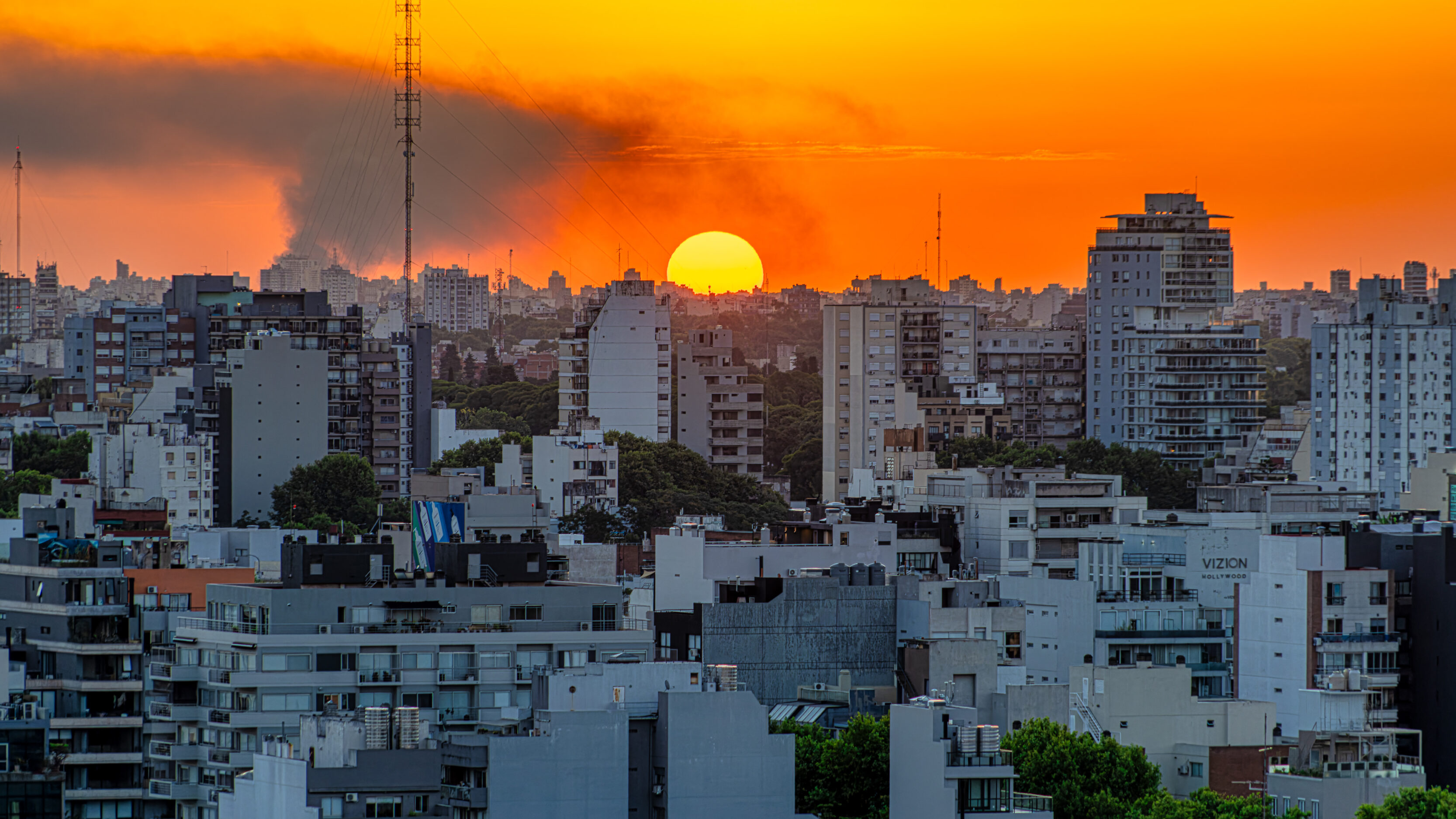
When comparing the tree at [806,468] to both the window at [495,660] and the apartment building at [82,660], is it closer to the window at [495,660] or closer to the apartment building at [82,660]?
the apartment building at [82,660]

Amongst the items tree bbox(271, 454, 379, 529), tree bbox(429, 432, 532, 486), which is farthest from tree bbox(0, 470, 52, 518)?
tree bbox(429, 432, 532, 486)

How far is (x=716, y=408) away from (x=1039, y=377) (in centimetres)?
2298

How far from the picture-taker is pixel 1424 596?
5425 cm

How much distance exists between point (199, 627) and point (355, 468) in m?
70.6

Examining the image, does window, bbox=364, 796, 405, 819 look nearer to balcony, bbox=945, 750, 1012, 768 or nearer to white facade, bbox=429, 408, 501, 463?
balcony, bbox=945, 750, 1012, 768

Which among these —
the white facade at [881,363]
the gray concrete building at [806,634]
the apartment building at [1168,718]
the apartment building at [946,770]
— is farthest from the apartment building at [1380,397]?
the apartment building at [946,770]

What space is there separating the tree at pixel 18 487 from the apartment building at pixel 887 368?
44206mm

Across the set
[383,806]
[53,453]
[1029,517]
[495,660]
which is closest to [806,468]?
[53,453]

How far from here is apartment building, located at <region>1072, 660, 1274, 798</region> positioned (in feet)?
160

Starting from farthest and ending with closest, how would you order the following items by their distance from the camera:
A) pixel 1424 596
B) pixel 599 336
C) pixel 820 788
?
pixel 599 336
pixel 1424 596
pixel 820 788

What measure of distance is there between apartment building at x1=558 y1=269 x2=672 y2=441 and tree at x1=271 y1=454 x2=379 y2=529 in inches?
1134

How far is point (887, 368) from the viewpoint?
149625mm

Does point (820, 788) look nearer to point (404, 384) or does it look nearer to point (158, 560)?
point (158, 560)

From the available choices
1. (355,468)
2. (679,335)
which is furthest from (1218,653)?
(679,335)
